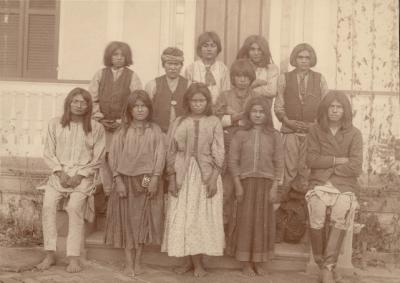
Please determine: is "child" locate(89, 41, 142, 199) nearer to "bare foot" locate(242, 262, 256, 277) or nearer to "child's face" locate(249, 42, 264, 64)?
"child's face" locate(249, 42, 264, 64)

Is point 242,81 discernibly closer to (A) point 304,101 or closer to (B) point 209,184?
(A) point 304,101

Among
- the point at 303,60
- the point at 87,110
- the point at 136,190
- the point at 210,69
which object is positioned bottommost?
the point at 136,190

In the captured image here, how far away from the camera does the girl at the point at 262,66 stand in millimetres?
5492

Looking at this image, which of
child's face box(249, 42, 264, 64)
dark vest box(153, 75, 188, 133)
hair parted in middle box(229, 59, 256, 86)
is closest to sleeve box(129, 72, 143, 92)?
dark vest box(153, 75, 188, 133)

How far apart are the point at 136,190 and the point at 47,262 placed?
1.03 meters

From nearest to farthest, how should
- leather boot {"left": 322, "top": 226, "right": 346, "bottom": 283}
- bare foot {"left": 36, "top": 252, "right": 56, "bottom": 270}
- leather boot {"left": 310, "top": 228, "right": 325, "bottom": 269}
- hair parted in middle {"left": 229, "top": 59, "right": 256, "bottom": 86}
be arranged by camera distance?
1. leather boot {"left": 322, "top": 226, "right": 346, "bottom": 283}
2. leather boot {"left": 310, "top": 228, "right": 325, "bottom": 269}
3. bare foot {"left": 36, "top": 252, "right": 56, "bottom": 270}
4. hair parted in middle {"left": 229, "top": 59, "right": 256, "bottom": 86}

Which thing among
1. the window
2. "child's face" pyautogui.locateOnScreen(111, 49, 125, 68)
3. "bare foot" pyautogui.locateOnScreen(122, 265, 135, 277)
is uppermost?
the window

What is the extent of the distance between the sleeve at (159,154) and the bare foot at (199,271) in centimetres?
89

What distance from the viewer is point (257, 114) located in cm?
501

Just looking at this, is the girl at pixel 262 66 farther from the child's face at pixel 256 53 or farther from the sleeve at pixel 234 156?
the sleeve at pixel 234 156

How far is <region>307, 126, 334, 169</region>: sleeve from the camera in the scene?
16.4 ft

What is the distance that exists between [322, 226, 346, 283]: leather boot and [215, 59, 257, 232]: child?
924 millimetres

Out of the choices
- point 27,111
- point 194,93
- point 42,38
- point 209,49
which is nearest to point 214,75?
point 209,49

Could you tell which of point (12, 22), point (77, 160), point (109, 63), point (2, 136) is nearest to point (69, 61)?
point (12, 22)
